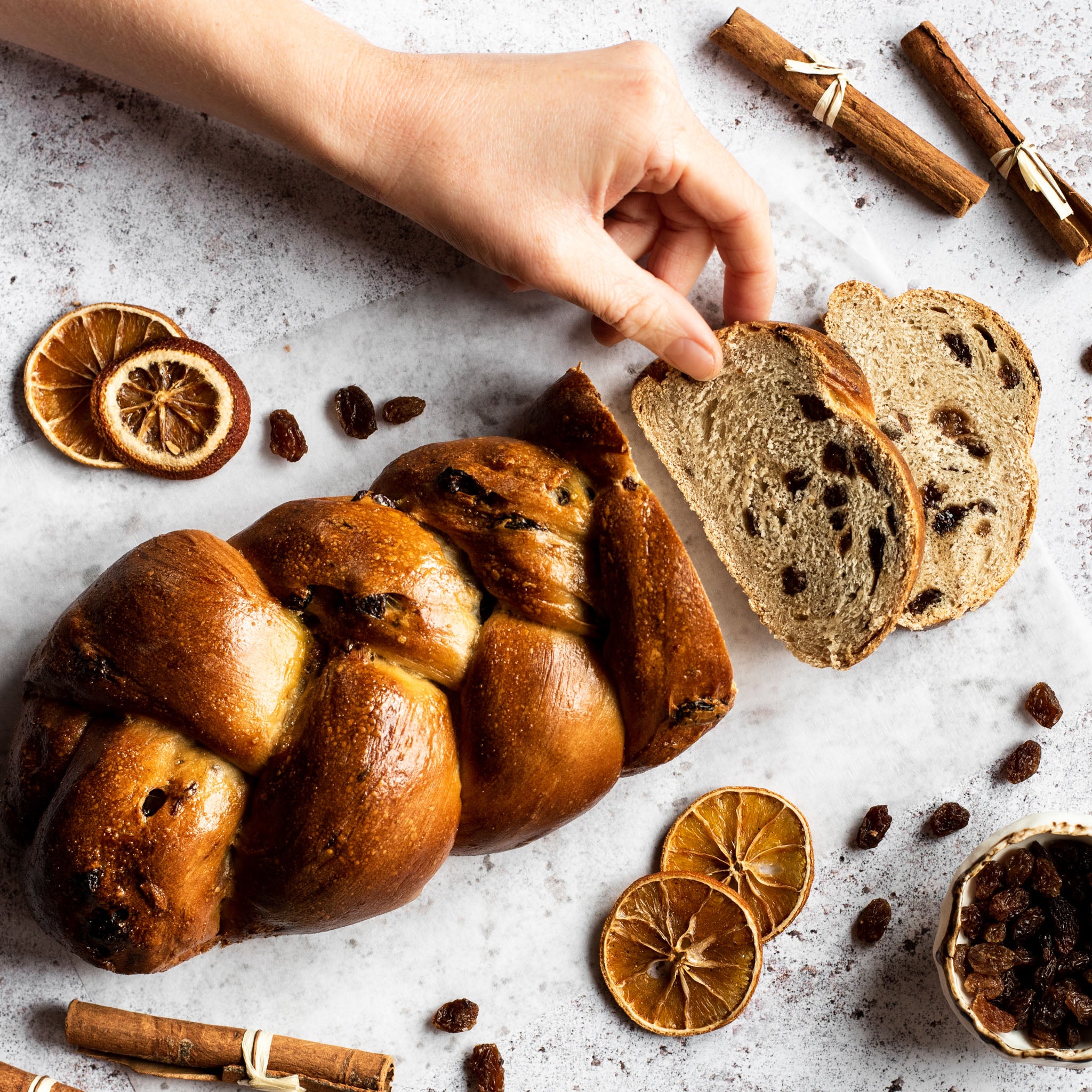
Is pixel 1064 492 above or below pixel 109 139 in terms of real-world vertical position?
above

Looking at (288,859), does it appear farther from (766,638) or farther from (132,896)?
(766,638)

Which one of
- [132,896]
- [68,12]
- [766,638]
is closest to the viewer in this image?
[132,896]

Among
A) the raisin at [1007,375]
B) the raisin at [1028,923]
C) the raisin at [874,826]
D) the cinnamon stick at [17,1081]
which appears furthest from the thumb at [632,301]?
the cinnamon stick at [17,1081]

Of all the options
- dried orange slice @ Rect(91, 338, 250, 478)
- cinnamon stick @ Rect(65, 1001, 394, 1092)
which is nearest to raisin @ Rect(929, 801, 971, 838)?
cinnamon stick @ Rect(65, 1001, 394, 1092)

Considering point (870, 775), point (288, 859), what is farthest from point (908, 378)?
point (288, 859)

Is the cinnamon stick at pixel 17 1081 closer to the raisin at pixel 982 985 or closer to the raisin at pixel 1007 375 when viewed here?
the raisin at pixel 982 985

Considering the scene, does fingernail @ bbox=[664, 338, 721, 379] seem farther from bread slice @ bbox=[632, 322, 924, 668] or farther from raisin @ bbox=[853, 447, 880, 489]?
raisin @ bbox=[853, 447, 880, 489]

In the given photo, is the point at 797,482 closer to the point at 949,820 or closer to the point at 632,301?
the point at 632,301
